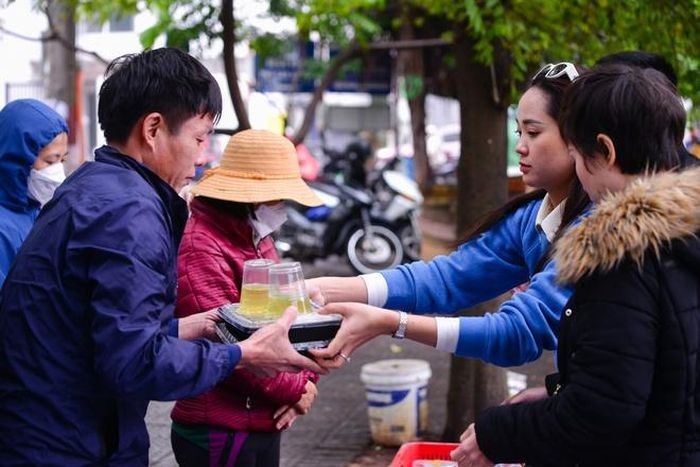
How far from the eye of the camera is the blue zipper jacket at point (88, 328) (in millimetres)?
2174

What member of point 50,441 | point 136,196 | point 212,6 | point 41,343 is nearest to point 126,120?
point 136,196

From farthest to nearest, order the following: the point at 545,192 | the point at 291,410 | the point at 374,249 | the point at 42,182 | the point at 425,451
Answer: the point at 374,249 → the point at 42,182 → the point at 291,410 → the point at 425,451 → the point at 545,192

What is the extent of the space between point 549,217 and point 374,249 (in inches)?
433

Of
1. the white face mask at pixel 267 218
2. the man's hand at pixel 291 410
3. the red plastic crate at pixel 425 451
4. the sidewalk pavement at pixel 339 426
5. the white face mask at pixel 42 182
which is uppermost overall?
the white face mask at pixel 42 182

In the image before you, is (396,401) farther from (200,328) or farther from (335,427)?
(200,328)

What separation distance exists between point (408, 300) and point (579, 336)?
3.86 feet

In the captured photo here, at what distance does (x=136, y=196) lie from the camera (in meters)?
2.27

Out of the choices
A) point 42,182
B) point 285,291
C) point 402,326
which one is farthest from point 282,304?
point 42,182

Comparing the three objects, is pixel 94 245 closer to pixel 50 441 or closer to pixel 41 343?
pixel 41 343

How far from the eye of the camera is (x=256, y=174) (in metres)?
3.36

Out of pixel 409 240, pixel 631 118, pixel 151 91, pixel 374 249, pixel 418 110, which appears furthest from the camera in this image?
pixel 418 110

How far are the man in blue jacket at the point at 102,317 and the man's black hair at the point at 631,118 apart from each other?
1.02 m

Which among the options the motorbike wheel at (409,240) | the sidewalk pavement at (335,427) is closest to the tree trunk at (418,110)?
the motorbike wheel at (409,240)

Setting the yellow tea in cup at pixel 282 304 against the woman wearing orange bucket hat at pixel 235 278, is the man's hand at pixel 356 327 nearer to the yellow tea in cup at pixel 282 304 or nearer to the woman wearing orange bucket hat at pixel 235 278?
the yellow tea in cup at pixel 282 304
